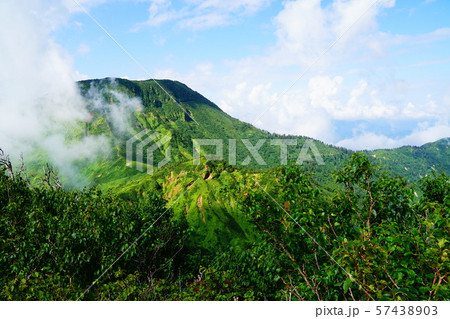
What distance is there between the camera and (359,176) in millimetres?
10477

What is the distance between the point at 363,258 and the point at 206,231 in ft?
355

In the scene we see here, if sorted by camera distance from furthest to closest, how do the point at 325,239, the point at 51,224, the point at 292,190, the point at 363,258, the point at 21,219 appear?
the point at 21,219
the point at 51,224
the point at 292,190
the point at 325,239
the point at 363,258

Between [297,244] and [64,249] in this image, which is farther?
[64,249]

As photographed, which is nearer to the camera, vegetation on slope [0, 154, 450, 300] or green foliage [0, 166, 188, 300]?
vegetation on slope [0, 154, 450, 300]

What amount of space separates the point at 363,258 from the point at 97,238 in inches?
497

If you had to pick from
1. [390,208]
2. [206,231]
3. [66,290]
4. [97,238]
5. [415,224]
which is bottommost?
[206,231]

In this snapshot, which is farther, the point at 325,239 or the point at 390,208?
the point at 390,208

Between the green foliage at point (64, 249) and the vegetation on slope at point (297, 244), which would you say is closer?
the vegetation on slope at point (297, 244)

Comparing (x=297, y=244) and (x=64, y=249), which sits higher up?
(x=297, y=244)

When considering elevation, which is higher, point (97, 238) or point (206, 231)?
point (97, 238)

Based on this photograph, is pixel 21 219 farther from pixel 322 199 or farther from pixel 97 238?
pixel 322 199

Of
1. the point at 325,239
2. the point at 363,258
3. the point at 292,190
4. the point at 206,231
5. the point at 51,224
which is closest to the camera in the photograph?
the point at 363,258

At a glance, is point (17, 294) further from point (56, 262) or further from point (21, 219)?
point (21, 219)

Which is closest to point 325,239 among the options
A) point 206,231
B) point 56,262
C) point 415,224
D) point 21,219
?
point 415,224
